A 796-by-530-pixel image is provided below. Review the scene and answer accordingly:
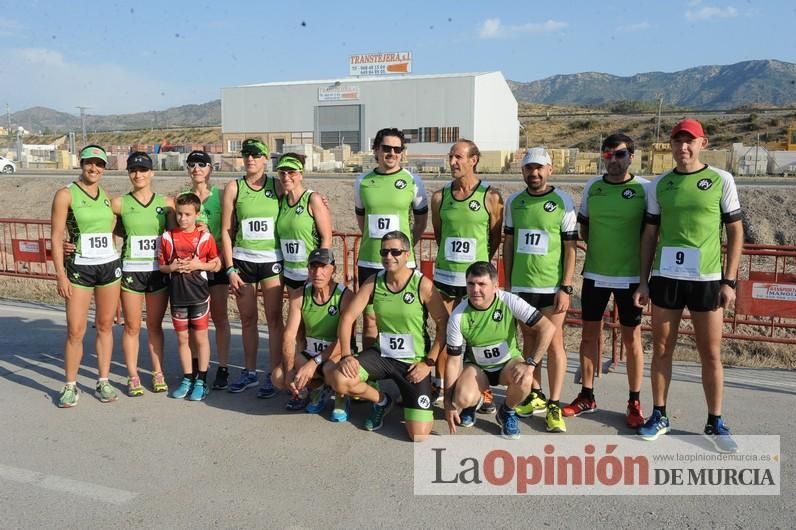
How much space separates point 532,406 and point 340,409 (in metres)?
1.46

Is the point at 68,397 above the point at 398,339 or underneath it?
underneath

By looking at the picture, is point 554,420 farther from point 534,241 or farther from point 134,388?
point 134,388

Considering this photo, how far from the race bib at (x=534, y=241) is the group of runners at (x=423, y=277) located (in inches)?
0.6

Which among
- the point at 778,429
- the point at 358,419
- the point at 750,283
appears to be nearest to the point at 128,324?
the point at 358,419

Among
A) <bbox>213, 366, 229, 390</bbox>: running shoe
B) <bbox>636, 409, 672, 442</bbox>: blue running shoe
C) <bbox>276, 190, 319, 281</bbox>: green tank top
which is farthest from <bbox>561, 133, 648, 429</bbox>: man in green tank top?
<bbox>213, 366, 229, 390</bbox>: running shoe

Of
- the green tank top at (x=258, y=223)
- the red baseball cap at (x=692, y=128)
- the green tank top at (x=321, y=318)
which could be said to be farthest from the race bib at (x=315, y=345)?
the red baseball cap at (x=692, y=128)

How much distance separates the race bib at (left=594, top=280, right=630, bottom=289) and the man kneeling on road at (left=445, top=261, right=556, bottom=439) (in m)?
0.48

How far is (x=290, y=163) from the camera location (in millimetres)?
4902

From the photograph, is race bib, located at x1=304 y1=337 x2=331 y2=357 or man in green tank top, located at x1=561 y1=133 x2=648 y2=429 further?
race bib, located at x1=304 y1=337 x2=331 y2=357

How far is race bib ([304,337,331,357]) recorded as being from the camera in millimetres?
4863

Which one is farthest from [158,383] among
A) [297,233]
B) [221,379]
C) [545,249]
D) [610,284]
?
[610,284]

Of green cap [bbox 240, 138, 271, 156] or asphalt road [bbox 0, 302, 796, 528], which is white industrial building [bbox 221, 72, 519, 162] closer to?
green cap [bbox 240, 138, 271, 156]

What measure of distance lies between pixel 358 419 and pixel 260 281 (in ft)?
4.56

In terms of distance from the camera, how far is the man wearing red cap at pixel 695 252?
159 inches
